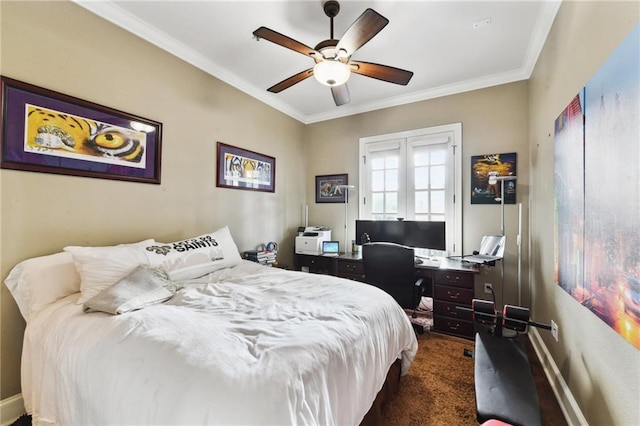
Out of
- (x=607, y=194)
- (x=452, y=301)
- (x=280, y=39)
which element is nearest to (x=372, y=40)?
(x=280, y=39)

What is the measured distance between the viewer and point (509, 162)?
9.55 ft

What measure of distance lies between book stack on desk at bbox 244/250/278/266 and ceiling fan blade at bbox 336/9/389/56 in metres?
2.23

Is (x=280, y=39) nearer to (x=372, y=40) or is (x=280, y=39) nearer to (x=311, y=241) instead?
(x=372, y=40)

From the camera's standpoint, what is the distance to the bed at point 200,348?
2.75 ft

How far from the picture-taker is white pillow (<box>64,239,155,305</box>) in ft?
5.06

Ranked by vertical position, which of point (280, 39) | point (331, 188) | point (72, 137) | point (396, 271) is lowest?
point (396, 271)

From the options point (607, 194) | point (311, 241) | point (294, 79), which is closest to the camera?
point (607, 194)

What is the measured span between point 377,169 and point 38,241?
3.47 metres

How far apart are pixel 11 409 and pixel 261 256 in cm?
204

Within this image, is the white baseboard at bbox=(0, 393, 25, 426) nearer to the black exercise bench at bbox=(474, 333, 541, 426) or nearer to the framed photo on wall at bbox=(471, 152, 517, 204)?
the black exercise bench at bbox=(474, 333, 541, 426)

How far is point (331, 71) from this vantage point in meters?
1.89

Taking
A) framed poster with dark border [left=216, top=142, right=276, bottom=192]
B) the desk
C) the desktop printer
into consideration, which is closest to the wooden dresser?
the desk

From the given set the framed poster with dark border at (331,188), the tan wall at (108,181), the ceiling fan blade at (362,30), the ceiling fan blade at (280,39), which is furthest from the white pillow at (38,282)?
the framed poster with dark border at (331,188)

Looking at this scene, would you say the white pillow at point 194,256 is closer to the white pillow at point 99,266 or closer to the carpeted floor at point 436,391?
the white pillow at point 99,266
